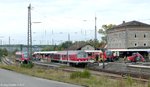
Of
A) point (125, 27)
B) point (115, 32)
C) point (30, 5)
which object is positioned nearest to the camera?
point (30, 5)

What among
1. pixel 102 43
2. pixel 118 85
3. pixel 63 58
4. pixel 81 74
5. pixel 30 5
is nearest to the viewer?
pixel 118 85

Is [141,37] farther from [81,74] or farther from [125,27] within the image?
[81,74]

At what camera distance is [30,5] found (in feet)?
157

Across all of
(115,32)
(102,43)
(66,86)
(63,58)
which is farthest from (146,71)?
(102,43)

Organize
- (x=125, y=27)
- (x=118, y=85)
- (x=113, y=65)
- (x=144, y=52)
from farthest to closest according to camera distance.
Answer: (x=125, y=27) < (x=144, y=52) < (x=113, y=65) < (x=118, y=85)

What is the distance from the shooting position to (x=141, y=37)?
111 meters

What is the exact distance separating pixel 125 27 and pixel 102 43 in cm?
3803

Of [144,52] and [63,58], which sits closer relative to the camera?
[63,58]

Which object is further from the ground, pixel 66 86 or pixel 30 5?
pixel 30 5

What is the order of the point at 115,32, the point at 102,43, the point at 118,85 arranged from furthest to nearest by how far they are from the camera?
1. the point at 102,43
2. the point at 115,32
3. the point at 118,85

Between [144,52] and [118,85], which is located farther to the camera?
[144,52]

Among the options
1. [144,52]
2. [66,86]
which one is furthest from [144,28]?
[66,86]

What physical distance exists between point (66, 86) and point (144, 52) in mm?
64128

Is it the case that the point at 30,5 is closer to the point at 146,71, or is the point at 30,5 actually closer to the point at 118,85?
the point at 146,71
